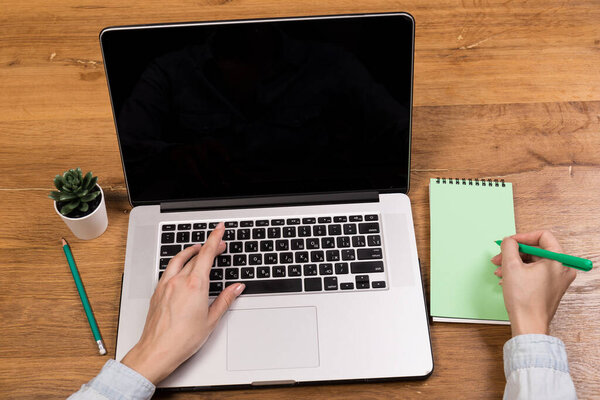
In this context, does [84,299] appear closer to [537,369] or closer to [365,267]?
[365,267]

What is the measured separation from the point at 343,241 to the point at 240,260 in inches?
7.0

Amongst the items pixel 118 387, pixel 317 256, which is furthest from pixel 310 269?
pixel 118 387

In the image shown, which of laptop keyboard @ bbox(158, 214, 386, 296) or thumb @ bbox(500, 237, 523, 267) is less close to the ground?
thumb @ bbox(500, 237, 523, 267)

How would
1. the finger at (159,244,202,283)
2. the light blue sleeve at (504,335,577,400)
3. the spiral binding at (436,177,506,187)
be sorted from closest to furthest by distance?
the light blue sleeve at (504,335,577,400) < the finger at (159,244,202,283) < the spiral binding at (436,177,506,187)

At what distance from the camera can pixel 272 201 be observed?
0.95m

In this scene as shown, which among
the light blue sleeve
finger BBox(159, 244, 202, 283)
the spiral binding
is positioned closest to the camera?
the light blue sleeve

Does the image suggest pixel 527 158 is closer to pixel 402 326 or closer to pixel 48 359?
pixel 402 326

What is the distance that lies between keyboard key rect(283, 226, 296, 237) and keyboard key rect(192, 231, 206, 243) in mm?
142

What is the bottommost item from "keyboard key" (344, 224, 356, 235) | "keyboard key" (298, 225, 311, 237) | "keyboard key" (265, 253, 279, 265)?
"keyboard key" (265, 253, 279, 265)

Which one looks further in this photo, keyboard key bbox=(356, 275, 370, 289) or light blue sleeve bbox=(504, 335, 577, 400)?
keyboard key bbox=(356, 275, 370, 289)

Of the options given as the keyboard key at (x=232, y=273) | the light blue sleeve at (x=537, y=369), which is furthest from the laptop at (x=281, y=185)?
the light blue sleeve at (x=537, y=369)

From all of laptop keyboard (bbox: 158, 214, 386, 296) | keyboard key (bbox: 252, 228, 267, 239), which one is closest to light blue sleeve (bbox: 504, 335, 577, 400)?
laptop keyboard (bbox: 158, 214, 386, 296)

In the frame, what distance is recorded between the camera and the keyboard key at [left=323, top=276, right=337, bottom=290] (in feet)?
2.86

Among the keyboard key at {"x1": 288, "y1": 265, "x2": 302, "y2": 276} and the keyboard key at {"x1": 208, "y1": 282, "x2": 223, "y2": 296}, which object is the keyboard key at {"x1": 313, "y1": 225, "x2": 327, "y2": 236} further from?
the keyboard key at {"x1": 208, "y1": 282, "x2": 223, "y2": 296}
